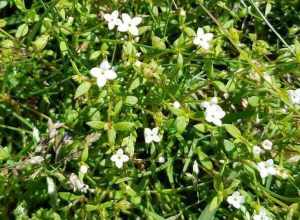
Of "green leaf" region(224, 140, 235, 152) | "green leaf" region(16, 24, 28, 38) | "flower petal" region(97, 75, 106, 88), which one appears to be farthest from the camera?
"green leaf" region(16, 24, 28, 38)

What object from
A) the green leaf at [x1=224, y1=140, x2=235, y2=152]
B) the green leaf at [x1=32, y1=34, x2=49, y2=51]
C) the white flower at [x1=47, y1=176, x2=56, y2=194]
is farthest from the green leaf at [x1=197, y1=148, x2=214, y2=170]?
the green leaf at [x1=32, y1=34, x2=49, y2=51]

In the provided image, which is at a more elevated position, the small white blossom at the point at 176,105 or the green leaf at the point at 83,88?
the green leaf at the point at 83,88

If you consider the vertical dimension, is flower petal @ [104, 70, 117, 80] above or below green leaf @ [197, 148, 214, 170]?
above

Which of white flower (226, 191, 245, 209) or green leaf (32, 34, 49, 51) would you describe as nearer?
white flower (226, 191, 245, 209)

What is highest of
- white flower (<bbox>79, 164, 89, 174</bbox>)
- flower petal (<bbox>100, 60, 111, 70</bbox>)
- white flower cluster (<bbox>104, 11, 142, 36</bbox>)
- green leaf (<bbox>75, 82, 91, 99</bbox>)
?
white flower cluster (<bbox>104, 11, 142, 36</bbox>)

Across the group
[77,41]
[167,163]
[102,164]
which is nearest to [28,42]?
[77,41]

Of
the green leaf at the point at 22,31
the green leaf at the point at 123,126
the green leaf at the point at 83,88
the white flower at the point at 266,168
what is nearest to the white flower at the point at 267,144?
the white flower at the point at 266,168

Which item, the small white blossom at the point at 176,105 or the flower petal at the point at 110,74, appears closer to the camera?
the flower petal at the point at 110,74

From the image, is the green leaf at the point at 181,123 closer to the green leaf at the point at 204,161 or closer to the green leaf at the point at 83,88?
the green leaf at the point at 204,161

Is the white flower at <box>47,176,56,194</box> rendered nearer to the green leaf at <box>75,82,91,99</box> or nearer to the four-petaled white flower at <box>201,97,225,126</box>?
the green leaf at <box>75,82,91,99</box>
